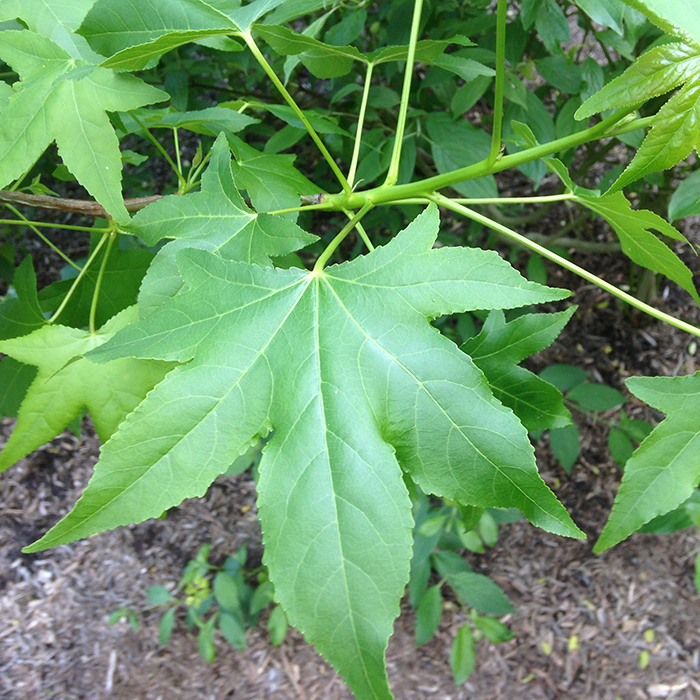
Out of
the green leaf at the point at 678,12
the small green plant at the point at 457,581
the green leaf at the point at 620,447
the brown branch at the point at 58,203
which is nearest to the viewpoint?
the green leaf at the point at 678,12

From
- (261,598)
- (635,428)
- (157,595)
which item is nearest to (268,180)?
(635,428)

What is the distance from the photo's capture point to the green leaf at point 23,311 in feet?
3.37

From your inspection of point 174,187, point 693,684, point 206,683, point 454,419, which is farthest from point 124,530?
point 693,684

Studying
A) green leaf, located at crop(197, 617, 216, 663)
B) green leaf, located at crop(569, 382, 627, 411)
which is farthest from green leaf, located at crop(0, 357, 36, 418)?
green leaf, located at crop(569, 382, 627, 411)

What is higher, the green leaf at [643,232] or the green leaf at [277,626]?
the green leaf at [643,232]

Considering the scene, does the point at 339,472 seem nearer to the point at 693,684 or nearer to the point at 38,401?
the point at 38,401

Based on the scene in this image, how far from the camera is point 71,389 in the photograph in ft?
2.72

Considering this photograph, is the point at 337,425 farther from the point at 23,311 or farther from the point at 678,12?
the point at 23,311

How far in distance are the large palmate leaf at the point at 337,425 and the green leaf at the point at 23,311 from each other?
1.68ft

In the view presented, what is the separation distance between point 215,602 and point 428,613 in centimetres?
93

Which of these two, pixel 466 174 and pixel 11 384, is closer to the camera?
pixel 466 174

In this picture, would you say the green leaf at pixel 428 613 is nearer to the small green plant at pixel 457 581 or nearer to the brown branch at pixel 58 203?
the small green plant at pixel 457 581

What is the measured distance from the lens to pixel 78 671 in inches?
89.6

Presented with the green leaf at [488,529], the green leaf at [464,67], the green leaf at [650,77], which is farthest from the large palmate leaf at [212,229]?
the green leaf at [488,529]
